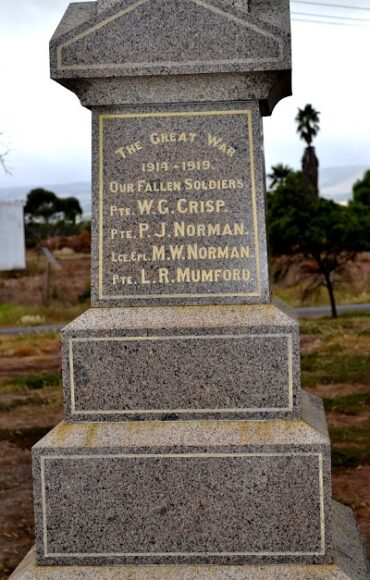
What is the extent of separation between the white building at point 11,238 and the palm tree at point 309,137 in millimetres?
18084

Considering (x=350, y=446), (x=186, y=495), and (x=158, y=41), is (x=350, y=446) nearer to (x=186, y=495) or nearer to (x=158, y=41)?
(x=186, y=495)

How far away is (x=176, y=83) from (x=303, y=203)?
69.8ft

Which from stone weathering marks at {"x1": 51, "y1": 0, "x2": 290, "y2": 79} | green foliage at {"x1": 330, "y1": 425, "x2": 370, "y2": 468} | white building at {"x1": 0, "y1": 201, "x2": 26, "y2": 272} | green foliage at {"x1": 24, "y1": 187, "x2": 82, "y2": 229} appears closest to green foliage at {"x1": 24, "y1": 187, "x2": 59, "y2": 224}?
green foliage at {"x1": 24, "y1": 187, "x2": 82, "y2": 229}

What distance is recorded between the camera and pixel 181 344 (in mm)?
4926

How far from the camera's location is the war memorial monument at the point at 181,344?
4.76 metres

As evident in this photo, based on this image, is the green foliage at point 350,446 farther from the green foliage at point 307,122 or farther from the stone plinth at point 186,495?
the green foliage at point 307,122

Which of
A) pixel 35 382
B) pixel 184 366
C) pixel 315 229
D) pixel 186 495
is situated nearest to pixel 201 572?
pixel 186 495

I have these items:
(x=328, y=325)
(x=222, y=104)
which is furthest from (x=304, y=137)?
(x=222, y=104)

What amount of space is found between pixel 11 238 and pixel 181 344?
4357 cm

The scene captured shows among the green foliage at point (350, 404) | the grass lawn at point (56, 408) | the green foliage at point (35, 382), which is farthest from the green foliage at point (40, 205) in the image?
the green foliage at point (350, 404)

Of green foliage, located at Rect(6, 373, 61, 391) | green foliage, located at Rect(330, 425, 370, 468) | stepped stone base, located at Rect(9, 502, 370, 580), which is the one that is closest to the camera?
stepped stone base, located at Rect(9, 502, 370, 580)

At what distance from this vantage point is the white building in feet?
154

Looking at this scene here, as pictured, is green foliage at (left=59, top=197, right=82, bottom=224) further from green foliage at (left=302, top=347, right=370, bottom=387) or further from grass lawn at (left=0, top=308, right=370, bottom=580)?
green foliage at (left=302, top=347, right=370, bottom=387)

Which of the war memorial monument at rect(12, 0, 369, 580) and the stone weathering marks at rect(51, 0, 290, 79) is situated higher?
the stone weathering marks at rect(51, 0, 290, 79)
